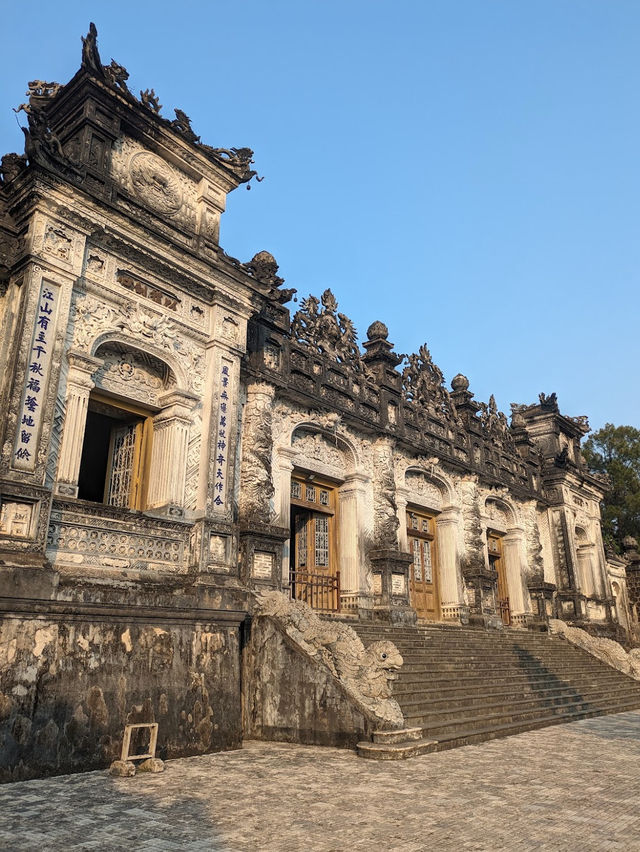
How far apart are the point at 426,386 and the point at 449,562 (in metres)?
4.77

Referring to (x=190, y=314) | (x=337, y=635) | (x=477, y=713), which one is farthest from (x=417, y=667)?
(x=190, y=314)

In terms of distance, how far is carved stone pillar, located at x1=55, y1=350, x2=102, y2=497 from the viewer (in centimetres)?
830

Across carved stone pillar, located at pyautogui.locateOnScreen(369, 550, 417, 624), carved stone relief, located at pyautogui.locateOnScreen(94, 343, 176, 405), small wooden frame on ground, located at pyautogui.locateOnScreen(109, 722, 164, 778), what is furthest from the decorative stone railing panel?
carved stone pillar, located at pyautogui.locateOnScreen(369, 550, 417, 624)

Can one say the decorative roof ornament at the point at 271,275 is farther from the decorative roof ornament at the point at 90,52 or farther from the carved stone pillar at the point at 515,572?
the carved stone pillar at the point at 515,572

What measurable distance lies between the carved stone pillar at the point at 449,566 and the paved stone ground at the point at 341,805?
29.2 ft

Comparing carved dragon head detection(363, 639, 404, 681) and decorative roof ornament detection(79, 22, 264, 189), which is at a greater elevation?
decorative roof ornament detection(79, 22, 264, 189)

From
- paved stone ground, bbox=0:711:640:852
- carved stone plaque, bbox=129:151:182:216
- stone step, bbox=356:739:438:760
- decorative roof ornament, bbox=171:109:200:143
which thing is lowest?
paved stone ground, bbox=0:711:640:852

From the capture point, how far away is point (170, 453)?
984 cm

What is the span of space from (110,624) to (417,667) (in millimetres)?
5335

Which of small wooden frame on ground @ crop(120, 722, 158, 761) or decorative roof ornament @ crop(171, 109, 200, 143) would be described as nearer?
small wooden frame on ground @ crop(120, 722, 158, 761)

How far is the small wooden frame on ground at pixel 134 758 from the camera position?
6.90 m

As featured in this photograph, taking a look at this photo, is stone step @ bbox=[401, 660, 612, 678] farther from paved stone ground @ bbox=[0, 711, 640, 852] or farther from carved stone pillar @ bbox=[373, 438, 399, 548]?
carved stone pillar @ bbox=[373, 438, 399, 548]

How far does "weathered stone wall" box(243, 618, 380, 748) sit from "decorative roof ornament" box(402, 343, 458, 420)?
8986 millimetres

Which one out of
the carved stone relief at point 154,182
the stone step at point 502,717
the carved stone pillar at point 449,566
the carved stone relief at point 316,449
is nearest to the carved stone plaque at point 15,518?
the carved stone relief at point 154,182
